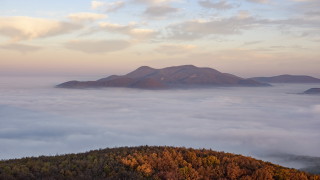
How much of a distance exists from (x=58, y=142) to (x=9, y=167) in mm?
71309

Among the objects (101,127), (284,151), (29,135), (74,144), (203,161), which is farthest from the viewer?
(101,127)

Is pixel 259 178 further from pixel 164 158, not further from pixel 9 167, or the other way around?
pixel 9 167

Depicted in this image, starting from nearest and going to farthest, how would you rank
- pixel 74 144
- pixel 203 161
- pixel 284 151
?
pixel 203 161, pixel 284 151, pixel 74 144

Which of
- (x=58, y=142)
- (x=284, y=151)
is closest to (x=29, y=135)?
(x=58, y=142)

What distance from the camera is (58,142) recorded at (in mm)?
78750

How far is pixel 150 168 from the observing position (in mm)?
11008

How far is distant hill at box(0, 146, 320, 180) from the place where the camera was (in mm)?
10375

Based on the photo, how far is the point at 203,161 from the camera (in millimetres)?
12203

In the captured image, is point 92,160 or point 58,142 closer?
point 92,160

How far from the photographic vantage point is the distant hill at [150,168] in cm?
1038

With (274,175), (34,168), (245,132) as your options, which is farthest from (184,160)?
(245,132)

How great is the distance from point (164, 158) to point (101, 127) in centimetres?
9717

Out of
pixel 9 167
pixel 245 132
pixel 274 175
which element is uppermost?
pixel 9 167

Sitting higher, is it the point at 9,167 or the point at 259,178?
the point at 9,167
